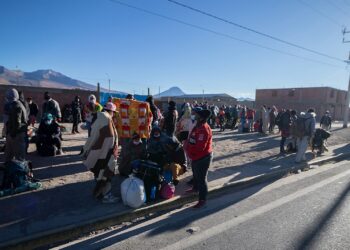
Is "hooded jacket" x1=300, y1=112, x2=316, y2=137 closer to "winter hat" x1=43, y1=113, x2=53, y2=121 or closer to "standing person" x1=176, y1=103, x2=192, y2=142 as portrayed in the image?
"standing person" x1=176, y1=103, x2=192, y2=142

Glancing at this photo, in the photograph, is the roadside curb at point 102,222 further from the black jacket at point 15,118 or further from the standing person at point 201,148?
the black jacket at point 15,118

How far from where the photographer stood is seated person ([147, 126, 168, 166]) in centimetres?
686

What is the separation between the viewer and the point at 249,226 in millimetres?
4930

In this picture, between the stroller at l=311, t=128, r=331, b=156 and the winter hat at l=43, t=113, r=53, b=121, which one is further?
the stroller at l=311, t=128, r=331, b=156

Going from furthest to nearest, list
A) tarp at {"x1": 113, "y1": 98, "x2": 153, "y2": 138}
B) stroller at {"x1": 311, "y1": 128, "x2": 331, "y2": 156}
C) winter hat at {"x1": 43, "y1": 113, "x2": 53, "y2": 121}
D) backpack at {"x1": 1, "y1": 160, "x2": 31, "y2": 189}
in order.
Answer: stroller at {"x1": 311, "y1": 128, "x2": 331, "y2": 156}, winter hat at {"x1": 43, "y1": 113, "x2": 53, "y2": 121}, tarp at {"x1": 113, "y1": 98, "x2": 153, "y2": 138}, backpack at {"x1": 1, "y1": 160, "x2": 31, "y2": 189}

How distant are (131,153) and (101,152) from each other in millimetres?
1797

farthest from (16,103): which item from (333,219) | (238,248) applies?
(333,219)

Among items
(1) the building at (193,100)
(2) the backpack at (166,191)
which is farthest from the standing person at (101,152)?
(1) the building at (193,100)

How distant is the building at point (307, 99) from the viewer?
52.3m

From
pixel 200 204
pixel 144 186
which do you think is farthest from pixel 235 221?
pixel 144 186

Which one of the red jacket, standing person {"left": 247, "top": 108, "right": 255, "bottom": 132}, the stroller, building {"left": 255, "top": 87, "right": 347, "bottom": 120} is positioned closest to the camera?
the red jacket

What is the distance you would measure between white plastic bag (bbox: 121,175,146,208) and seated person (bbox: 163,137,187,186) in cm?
139

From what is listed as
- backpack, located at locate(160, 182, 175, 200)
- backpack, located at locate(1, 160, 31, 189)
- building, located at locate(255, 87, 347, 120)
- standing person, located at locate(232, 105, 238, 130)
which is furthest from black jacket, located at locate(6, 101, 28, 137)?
building, located at locate(255, 87, 347, 120)

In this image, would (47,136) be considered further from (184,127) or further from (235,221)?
(235,221)
